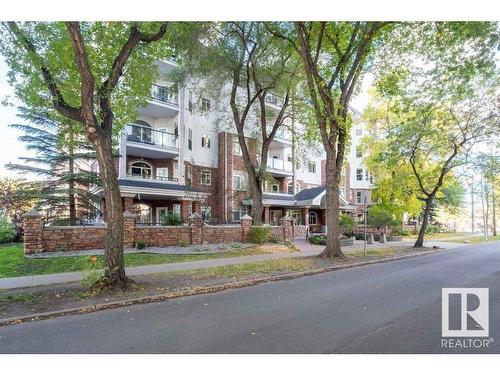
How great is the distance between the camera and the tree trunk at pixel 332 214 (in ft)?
42.7

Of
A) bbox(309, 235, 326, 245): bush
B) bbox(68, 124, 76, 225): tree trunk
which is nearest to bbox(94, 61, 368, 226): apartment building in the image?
bbox(68, 124, 76, 225): tree trunk

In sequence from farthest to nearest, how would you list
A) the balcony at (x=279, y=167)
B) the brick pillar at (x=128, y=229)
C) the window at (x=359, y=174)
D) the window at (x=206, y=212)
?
the window at (x=359, y=174), the balcony at (x=279, y=167), the window at (x=206, y=212), the brick pillar at (x=128, y=229)

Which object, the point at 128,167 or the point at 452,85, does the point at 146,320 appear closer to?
the point at 452,85

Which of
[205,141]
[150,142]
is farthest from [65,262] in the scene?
[205,141]

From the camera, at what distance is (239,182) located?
1100 inches

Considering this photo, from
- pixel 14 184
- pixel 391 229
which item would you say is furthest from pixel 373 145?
pixel 14 184

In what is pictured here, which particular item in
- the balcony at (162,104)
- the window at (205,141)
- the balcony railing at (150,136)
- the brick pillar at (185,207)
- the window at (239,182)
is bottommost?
the brick pillar at (185,207)

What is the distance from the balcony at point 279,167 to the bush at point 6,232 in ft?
63.6

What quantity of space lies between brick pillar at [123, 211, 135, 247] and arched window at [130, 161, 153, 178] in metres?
8.31

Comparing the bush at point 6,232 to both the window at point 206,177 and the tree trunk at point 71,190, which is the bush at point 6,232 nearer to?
the tree trunk at point 71,190

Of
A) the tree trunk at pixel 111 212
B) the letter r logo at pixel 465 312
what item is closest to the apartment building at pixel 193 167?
the tree trunk at pixel 111 212

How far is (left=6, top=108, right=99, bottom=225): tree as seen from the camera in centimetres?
1831

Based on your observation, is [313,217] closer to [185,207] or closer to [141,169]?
[185,207]

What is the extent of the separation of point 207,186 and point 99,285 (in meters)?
19.6
